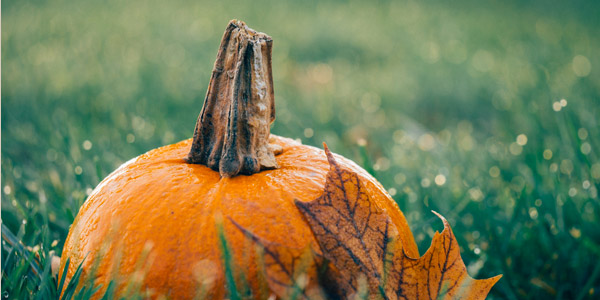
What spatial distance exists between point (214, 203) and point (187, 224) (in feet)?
0.25

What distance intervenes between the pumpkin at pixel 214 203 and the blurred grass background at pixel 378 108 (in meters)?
0.29

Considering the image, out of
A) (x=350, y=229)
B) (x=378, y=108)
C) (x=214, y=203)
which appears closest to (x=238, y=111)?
→ (x=214, y=203)

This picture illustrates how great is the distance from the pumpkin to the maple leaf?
5cm

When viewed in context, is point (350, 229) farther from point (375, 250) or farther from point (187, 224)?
point (187, 224)

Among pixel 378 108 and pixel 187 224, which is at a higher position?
pixel 187 224

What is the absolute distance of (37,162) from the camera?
291cm

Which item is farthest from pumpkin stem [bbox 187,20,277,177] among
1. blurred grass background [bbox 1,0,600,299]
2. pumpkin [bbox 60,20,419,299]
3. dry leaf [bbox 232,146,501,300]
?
blurred grass background [bbox 1,0,600,299]

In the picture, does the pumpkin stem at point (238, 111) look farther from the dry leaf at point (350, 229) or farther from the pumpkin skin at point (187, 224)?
the dry leaf at point (350, 229)

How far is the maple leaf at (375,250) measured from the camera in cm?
109

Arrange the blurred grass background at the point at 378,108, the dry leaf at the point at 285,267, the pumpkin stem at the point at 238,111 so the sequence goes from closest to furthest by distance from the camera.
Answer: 1. the dry leaf at the point at 285,267
2. the pumpkin stem at the point at 238,111
3. the blurred grass background at the point at 378,108

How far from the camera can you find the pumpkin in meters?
1.06

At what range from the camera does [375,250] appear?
112 centimetres

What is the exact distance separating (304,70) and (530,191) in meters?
3.32

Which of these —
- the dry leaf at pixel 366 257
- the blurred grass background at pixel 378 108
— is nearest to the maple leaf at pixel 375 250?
the dry leaf at pixel 366 257
